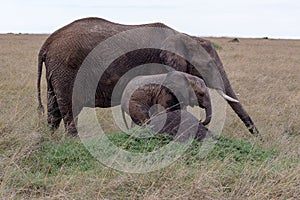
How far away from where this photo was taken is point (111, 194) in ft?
11.8

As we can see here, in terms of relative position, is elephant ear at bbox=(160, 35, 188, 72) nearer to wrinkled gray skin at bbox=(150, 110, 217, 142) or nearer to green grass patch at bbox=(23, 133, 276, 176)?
wrinkled gray skin at bbox=(150, 110, 217, 142)

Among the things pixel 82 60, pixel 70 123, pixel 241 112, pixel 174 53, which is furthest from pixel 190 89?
pixel 70 123

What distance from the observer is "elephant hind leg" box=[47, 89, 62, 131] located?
6262mm

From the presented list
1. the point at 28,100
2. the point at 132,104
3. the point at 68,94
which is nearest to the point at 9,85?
the point at 28,100

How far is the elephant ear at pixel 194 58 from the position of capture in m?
6.21

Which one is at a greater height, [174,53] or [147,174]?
[174,53]

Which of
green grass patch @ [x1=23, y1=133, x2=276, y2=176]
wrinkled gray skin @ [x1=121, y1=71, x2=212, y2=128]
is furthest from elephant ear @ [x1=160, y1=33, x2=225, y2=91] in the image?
green grass patch @ [x1=23, y1=133, x2=276, y2=176]

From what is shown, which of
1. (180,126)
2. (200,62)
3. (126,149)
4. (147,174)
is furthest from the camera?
(200,62)

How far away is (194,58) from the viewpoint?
6285 mm

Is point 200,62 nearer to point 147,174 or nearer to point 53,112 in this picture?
point 53,112

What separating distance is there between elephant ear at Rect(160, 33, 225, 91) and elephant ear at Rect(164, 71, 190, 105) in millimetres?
551

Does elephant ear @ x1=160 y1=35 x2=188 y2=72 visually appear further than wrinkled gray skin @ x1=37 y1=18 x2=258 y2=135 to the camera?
Yes

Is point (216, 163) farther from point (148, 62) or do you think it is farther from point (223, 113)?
point (223, 113)

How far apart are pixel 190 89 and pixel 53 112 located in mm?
2004
